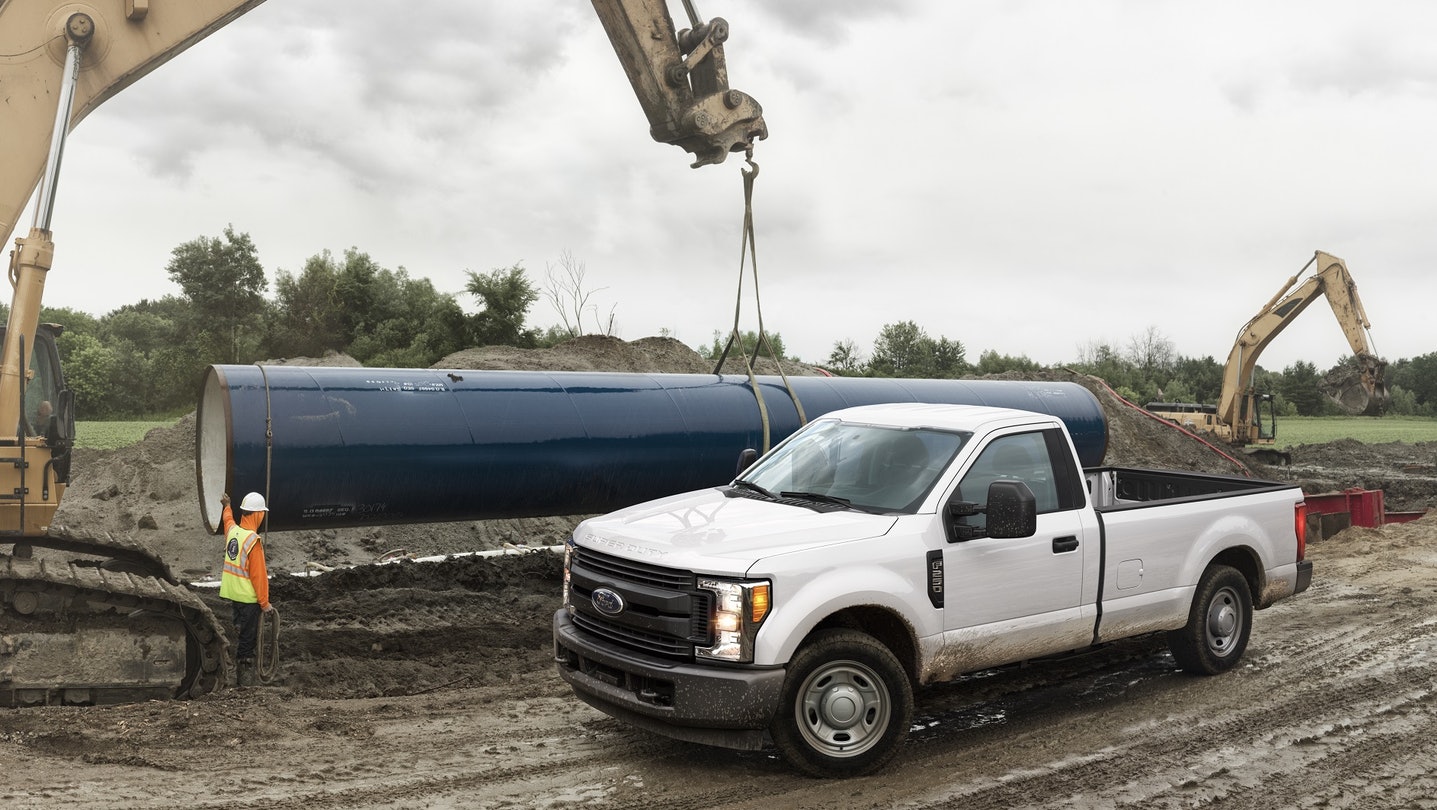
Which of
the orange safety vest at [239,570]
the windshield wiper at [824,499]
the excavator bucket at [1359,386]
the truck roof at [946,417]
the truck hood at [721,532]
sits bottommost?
the orange safety vest at [239,570]

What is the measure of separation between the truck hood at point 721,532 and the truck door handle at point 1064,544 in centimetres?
134

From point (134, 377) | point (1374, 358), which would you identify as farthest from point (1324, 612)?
point (134, 377)

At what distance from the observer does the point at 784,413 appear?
40.9ft

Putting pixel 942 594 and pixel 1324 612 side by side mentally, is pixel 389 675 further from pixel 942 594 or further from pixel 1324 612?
pixel 1324 612

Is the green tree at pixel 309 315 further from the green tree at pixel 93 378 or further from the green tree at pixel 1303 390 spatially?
the green tree at pixel 1303 390

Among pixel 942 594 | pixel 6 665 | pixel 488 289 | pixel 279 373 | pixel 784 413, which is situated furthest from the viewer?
pixel 488 289

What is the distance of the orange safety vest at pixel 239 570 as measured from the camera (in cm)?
862

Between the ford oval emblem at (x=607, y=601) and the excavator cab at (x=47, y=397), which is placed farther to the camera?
the excavator cab at (x=47, y=397)

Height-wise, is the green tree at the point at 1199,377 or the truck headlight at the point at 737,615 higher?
the green tree at the point at 1199,377

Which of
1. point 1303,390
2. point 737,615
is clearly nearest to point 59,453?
point 737,615

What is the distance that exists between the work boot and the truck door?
5.65m

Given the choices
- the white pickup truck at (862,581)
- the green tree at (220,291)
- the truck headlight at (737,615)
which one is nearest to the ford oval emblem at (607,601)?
the white pickup truck at (862,581)

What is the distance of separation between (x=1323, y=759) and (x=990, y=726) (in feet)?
6.63

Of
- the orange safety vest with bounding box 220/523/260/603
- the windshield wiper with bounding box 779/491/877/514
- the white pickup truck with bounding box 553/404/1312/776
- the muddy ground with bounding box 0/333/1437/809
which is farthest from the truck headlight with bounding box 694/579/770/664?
the orange safety vest with bounding box 220/523/260/603
